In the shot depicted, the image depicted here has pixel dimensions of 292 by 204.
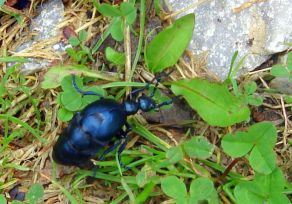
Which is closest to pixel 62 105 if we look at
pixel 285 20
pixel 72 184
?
pixel 72 184

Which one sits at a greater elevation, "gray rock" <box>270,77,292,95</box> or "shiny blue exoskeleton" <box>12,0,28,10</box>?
"shiny blue exoskeleton" <box>12,0,28,10</box>

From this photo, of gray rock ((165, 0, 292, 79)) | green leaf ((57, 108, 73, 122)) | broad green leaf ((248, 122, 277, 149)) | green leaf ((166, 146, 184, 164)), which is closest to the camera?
broad green leaf ((248, 122, 277, 149))

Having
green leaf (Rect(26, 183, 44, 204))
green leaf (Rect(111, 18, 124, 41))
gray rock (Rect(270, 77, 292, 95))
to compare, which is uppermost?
green leaf (Rect(111, 18, 124, 41))

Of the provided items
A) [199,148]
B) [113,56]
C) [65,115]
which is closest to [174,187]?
[199,148]

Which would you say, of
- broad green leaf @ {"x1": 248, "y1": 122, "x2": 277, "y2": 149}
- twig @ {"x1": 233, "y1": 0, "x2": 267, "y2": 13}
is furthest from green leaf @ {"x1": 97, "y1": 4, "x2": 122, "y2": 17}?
broad green leaf @ {"x1": 248, "y1": 122, "x2": 277, "y2": 149}

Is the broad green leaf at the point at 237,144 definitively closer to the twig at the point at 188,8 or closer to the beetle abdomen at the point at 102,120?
the beetle abdomen at the point at 102,120

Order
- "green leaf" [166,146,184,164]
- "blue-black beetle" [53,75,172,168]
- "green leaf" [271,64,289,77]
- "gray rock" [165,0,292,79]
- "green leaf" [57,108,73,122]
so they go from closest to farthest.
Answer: "green leaf" [166,146,184,164] < "blue-black beetle" [53,75,172,168] < "green leaf" [271,64,289,77] < "green leaf" [57,108,73,122] < "gray rock" [165,0,292,79]

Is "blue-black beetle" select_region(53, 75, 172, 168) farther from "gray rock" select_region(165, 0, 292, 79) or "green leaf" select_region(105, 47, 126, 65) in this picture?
"gray rock" select_region(165, 0, 292, 79)

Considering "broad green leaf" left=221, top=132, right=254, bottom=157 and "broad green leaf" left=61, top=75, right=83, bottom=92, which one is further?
"broad green leaf" left=61, top=75, right=83, bottom=92

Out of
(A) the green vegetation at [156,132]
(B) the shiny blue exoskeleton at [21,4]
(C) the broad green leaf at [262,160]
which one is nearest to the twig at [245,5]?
(A) the green vegetation at [156,132]
